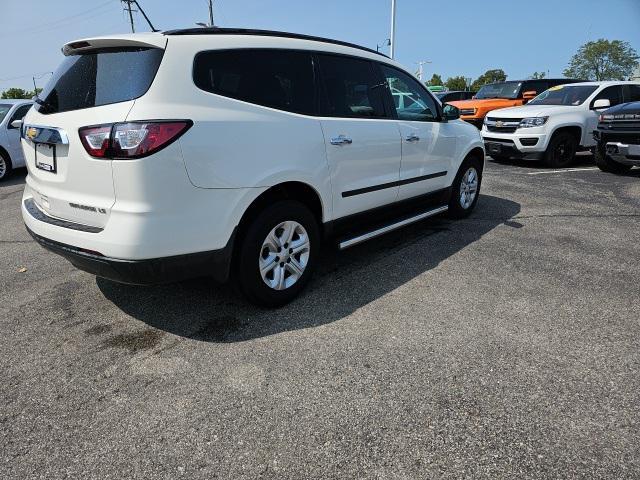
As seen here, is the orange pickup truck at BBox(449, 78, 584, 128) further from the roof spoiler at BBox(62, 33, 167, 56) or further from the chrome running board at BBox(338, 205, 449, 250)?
the roof spoiler at BBox(62, 33, 167, 56)

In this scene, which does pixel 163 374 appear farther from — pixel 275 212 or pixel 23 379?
pixel 275 212

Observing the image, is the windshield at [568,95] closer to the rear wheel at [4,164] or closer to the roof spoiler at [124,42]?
the roof spoiler at [124,42]

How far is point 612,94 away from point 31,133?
11548 mm

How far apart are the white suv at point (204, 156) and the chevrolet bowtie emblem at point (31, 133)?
0.01m

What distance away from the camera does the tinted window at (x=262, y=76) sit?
2.79 meters

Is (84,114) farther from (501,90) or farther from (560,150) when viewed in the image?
(501,90)

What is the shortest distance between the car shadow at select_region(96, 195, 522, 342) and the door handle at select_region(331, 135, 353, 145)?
114 cm

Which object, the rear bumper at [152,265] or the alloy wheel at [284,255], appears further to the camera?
the alloy wheel at [284,255]

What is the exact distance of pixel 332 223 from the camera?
12.1ft

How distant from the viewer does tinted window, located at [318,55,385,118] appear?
3.55 metres

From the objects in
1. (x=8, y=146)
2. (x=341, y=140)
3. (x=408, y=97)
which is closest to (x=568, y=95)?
(x=408, y=97)

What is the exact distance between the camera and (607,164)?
8617 mm

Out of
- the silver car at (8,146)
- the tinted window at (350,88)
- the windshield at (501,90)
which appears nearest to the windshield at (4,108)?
the silver car at (8,146)

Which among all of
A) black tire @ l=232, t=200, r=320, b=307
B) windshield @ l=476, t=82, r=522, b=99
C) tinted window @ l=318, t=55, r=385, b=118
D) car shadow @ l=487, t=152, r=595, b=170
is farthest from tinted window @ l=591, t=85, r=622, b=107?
black tire @ l=232, t=200, r=320, b=307
